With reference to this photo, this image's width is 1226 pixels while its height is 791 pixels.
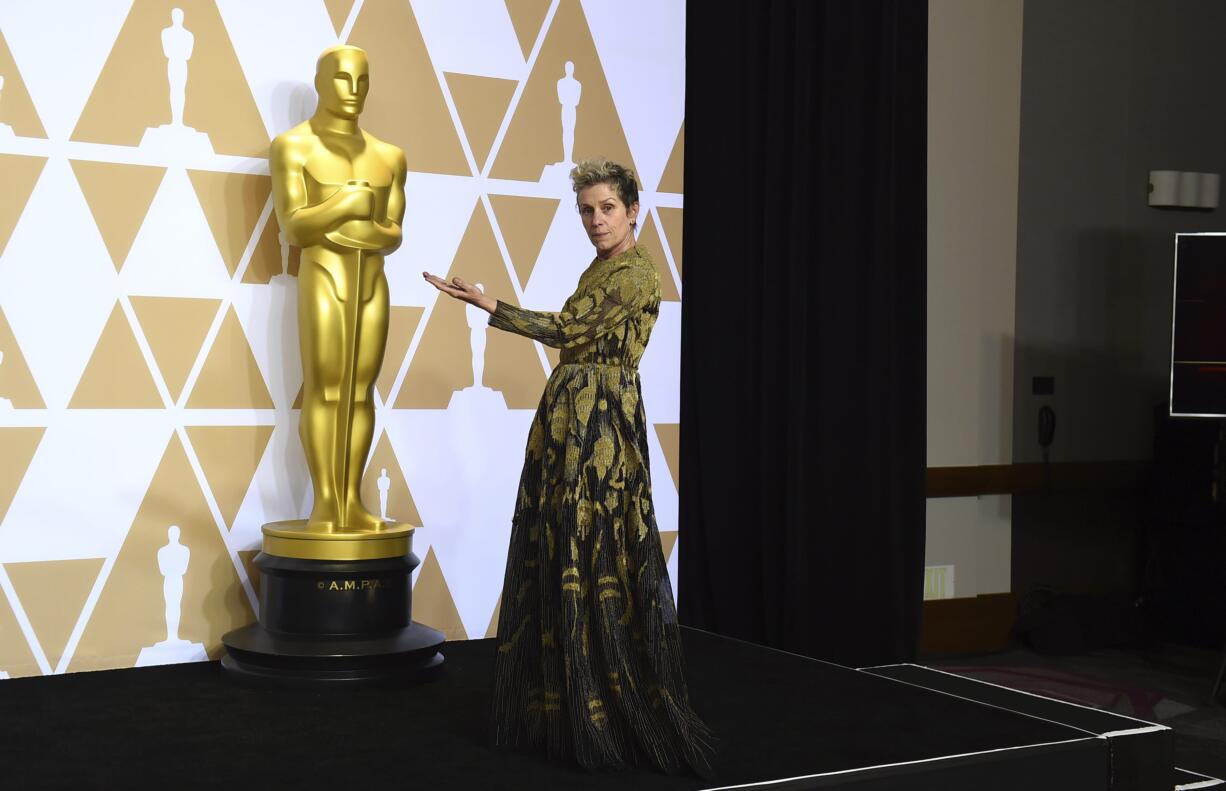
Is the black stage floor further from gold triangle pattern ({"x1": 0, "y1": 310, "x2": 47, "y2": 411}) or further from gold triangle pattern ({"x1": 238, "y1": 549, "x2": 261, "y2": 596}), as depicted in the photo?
gold triangle pattern ({"x1": 0, "y1": 310, "x2": 47, "y2": 411})

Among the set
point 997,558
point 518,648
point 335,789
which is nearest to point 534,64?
point 518,648

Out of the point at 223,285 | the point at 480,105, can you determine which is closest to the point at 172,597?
the point at 223,285

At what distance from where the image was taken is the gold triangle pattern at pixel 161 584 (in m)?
3.03

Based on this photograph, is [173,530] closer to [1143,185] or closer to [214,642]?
[214,642]

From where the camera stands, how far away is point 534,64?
3.63m

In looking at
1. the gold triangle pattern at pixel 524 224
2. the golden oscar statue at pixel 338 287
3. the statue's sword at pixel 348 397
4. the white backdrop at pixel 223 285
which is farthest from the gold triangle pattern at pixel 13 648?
the gold triangle pattern at pixel 524 224

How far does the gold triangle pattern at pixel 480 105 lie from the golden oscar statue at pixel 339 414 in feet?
1.50

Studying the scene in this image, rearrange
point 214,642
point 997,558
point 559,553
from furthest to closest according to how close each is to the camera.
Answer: point 997,558, point 214,642, point 559,553

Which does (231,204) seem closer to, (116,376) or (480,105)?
(116,376)

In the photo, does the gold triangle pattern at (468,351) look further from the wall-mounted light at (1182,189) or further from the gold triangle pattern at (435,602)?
the wall-mounted light at (1182,189)

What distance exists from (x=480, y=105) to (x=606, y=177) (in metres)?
1.28

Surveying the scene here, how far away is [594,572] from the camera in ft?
7.52

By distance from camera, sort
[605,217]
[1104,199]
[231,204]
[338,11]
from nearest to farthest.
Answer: [605,217], [231,204], [338,11], [1104,199]

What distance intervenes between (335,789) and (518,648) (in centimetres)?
43
